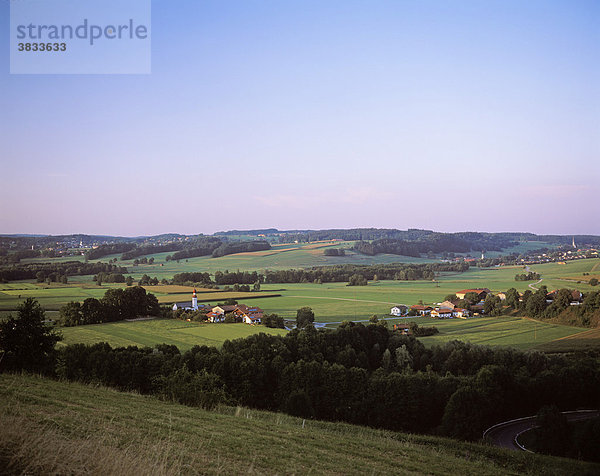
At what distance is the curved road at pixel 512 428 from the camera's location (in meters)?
20.3

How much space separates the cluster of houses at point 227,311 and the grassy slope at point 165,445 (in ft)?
96.5

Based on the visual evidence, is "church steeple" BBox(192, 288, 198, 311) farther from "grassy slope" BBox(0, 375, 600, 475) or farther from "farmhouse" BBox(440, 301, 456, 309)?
"grassy slope" BBox(0, 375, 600, 475)

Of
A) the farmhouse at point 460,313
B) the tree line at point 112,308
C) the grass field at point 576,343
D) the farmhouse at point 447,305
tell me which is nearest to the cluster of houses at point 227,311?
the tree line at point 112,308

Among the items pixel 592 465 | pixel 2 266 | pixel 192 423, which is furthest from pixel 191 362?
pixel 2 266

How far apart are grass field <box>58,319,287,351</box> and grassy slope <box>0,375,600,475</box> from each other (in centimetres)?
1907

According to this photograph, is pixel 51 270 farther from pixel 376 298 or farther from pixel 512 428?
pixel 512 428

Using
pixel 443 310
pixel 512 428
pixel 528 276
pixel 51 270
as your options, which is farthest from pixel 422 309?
pixel 51 270

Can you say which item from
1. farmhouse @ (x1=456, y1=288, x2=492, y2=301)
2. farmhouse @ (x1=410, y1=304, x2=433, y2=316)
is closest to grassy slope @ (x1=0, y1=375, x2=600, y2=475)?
farmhouse @ (x1=410, y1=304, x2=433, y2=316)

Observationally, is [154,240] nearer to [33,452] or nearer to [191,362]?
[191,362]

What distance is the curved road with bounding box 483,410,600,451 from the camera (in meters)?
20.3

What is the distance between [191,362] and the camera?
25672mm

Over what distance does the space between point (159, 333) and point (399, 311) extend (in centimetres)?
2494

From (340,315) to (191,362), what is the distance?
22.3m

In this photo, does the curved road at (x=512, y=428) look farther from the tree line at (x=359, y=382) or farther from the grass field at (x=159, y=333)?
the grass field at (x=159, y=333)
